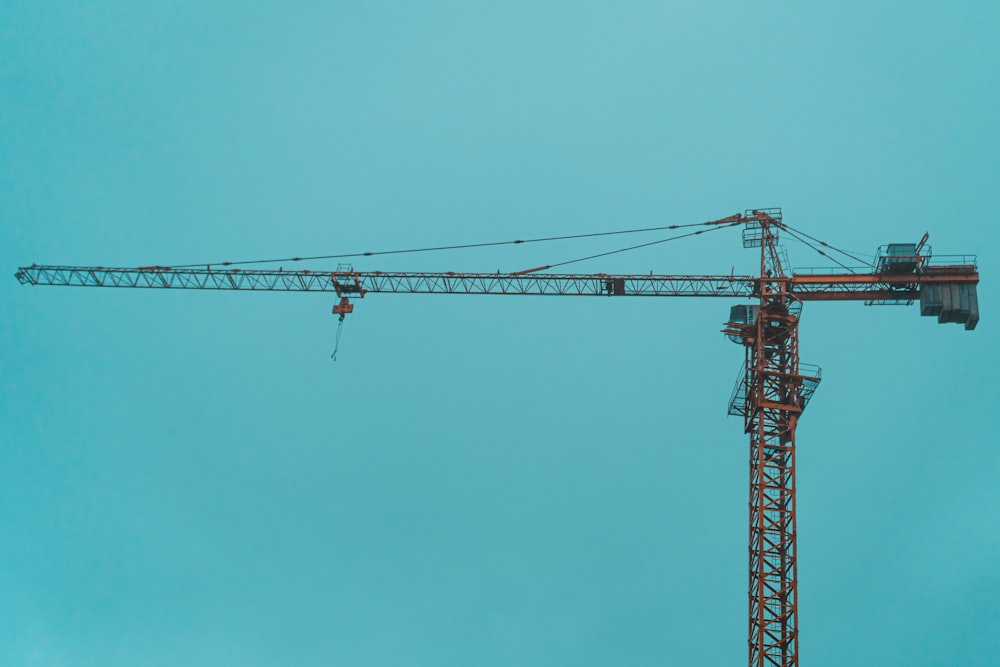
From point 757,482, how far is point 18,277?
51612 mm

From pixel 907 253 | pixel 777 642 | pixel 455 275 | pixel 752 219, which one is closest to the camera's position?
pixel 777 642

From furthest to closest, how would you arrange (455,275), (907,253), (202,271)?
(202,271), (455,275), (907,253)

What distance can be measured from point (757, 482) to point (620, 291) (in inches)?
575

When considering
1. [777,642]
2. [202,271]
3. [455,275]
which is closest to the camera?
[777,642]

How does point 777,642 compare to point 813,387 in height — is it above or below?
below

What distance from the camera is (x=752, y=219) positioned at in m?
67.7

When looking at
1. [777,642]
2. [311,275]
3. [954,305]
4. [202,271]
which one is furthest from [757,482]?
[202,271]

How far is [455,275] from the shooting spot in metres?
72.8

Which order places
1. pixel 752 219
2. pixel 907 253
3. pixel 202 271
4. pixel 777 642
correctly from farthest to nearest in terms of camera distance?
pixel 202 271 → pixel 752 219 → pixel 907 253 → pixel 777 642

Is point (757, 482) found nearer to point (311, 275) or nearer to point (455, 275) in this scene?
point (455, 275)

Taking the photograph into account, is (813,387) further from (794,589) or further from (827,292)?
(794,589)

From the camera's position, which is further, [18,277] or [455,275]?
[18,277]

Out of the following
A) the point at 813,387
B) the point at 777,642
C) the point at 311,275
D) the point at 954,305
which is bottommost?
the point at 777,642

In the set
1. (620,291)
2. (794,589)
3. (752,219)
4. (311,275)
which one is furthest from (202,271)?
(794,589)
